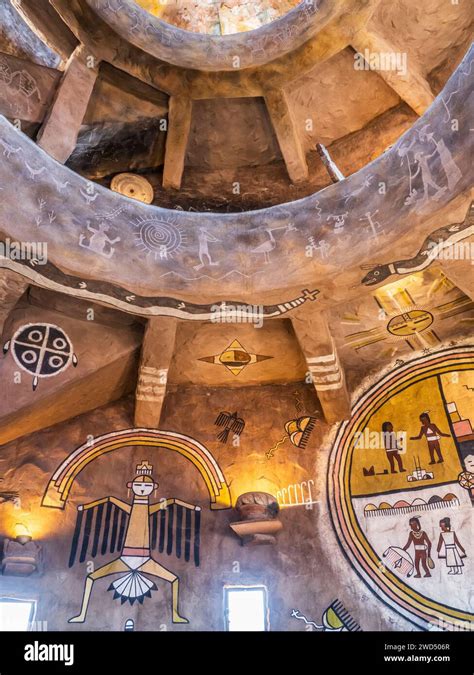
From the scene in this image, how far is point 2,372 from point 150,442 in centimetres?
264

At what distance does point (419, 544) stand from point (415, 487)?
0.77m

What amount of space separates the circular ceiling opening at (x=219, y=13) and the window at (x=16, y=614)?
10.7 metres

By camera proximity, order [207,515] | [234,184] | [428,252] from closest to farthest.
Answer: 1. [428,252]
2. [207,515]
3. [234,184]

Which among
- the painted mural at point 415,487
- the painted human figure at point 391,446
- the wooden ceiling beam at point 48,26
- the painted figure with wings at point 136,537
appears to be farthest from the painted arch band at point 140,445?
the wooden ceiling beam at point 48,26

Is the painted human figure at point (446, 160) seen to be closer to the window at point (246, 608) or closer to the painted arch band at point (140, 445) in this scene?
the painted arch band at point (140, 445)

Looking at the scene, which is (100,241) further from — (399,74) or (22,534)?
(399,74)

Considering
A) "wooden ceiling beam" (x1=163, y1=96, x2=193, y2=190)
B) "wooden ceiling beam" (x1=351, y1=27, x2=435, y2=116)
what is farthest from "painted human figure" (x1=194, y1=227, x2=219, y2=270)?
"wooden ceiling beam" (x1=351, y1=27, x2=435, y2=116)

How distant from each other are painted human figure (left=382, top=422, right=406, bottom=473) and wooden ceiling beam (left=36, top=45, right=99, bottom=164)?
624 cm

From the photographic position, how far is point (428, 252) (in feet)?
22.2

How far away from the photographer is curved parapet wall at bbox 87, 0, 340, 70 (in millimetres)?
8680

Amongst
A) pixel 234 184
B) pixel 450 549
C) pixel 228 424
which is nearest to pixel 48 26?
pixel 234 184

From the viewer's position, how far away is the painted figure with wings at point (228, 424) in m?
9.16
